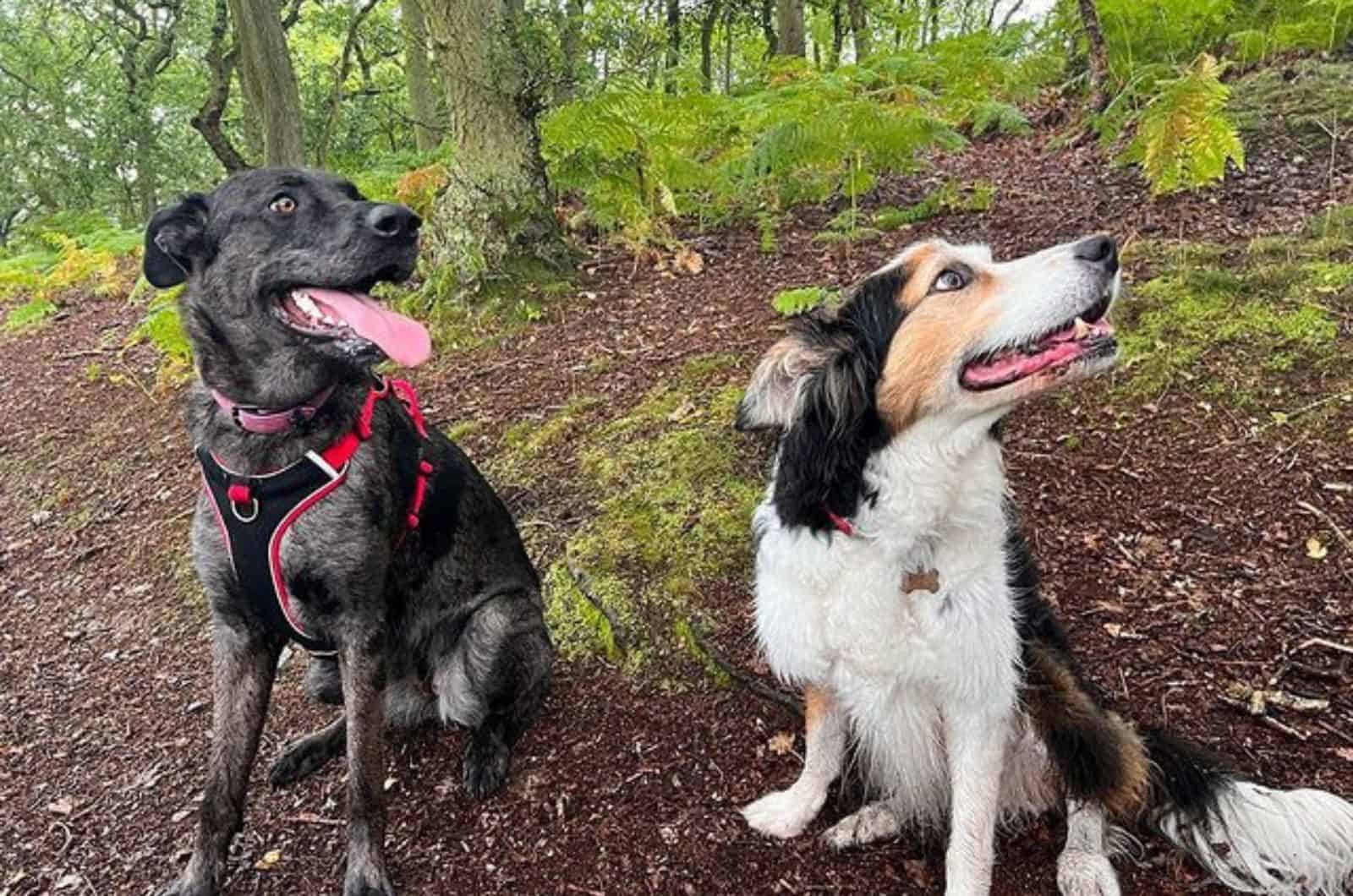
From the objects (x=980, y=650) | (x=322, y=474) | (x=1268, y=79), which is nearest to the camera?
(x=980, y=650)

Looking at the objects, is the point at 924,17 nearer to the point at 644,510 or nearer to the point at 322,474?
the point at 644,510

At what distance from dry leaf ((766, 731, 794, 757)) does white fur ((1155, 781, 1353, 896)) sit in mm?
1324

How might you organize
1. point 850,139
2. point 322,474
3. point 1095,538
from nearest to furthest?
point 322,474, point 1095,538, point 850,139

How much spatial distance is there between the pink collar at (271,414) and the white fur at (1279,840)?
9.72 ft

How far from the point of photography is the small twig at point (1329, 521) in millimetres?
3902

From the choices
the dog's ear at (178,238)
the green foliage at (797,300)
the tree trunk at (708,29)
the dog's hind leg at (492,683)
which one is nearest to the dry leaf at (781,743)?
the dog's hind leg at (492,683)

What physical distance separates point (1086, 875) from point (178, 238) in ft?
11.2

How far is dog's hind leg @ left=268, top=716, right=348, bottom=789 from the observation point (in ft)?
12.0

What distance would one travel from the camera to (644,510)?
15.1ft

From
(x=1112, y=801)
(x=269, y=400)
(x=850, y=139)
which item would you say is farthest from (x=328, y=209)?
(x=850, y=139)

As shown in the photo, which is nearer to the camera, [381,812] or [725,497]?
[381,812]

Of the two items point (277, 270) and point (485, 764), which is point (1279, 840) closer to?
point (485, 764)

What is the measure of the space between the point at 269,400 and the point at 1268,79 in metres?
8.40

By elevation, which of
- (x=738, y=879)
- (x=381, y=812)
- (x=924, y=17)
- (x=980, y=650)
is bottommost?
(x=738, y=879)
